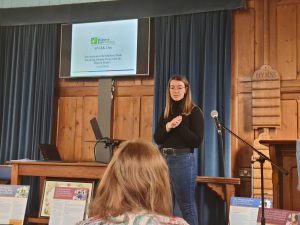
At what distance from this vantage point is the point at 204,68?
4320mm

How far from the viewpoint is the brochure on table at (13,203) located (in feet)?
11.0

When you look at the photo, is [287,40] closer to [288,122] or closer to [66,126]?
[288,122]

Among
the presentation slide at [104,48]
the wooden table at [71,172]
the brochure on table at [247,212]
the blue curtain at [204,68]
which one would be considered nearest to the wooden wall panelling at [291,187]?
the brochure on table at [247,212]

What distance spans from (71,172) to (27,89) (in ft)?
5.73

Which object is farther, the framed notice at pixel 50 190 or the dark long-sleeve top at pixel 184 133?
the framed notice at pixel 50 190

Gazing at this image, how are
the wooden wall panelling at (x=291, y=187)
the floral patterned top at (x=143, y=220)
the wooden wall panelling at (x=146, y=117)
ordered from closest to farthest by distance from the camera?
1. the floral patterned top at (x=143, y=220)
2. the wooden wall panelling at (x=291, y=187)
3. the wooden wall panelling at (x=146, y=117)

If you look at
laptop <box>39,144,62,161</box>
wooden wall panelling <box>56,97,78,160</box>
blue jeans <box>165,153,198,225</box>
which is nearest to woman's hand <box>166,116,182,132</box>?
blue jeans <box>165,153,198,225</box>

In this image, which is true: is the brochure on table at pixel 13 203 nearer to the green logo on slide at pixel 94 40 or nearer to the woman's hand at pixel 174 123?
the woman's hand at pixel 174 123

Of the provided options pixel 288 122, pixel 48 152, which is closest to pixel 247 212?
pixel 288 122

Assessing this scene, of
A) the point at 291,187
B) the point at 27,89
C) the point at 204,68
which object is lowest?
the point at 291,187

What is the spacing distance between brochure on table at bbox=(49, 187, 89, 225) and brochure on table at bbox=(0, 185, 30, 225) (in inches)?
9.5

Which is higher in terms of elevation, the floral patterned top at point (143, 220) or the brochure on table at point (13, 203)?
the floral patterned top at point (143, 220)

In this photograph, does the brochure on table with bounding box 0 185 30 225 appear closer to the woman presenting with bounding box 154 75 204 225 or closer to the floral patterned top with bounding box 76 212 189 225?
the woman presenting with bounding box 154 75 204 225

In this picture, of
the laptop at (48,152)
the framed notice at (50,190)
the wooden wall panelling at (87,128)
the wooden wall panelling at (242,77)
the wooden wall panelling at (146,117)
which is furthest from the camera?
the wooden wall panelling at (87,128)
